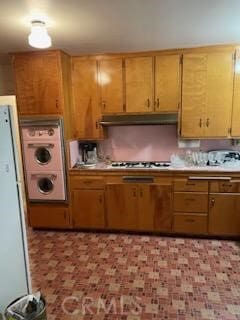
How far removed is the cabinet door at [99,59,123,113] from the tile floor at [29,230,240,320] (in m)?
1.74

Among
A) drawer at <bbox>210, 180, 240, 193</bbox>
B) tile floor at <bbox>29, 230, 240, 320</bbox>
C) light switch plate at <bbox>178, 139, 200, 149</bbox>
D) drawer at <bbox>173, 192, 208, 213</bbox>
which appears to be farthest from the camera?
light switch plate at <bbox>178, 139, 200, 149</bbox>

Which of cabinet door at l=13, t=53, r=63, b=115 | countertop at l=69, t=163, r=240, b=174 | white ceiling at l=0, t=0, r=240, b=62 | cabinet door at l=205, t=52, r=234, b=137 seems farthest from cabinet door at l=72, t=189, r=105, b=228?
white ceiling at l=0, t=0, r=240, b=62

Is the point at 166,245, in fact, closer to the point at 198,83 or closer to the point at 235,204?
the point at 235,204

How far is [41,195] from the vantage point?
3477mm

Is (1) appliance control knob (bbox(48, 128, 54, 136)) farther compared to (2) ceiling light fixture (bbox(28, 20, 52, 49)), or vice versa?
(1) appliance control knob (bbox(48, 128, 54, 136))

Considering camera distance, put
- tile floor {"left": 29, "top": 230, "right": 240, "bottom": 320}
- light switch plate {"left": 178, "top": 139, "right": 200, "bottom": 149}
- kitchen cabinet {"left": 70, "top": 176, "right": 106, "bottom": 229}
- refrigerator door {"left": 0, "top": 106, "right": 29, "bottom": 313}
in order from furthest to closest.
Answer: light switch plate {"left": 178, "top": 139, "right": 200, "bottom": 149} < kitchen cabinet {"left": 70, "top": 176, "right": 106, "bottom": 229} < tile floor {"left": 29, "top": 230, "right": 240, "bottom": 320} < refrigerator door {"left": 0, "top": 106, "right": 29, "bottom": 313}

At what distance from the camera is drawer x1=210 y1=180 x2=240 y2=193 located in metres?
3.09

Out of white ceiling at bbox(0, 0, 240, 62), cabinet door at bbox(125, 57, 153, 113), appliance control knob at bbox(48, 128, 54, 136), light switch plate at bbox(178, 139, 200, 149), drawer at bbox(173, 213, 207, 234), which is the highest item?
white ceiling at bbox(0, 0, 240, 62)

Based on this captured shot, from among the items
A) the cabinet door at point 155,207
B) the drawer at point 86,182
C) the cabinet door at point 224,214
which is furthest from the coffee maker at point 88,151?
the cabinet door at point 224,214

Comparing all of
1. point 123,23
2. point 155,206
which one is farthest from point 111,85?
point 155,206

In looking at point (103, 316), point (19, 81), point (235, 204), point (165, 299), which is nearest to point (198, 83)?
point (235, 204)

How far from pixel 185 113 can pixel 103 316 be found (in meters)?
2.46

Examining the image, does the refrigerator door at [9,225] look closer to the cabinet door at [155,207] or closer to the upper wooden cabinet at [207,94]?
the cabinet door at [155,207]

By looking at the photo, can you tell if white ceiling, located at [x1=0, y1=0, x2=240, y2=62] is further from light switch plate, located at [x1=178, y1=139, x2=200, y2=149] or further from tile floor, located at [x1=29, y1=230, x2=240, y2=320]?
tile floor, located at [x1=29, y1=230, x2=240, y2=320]
